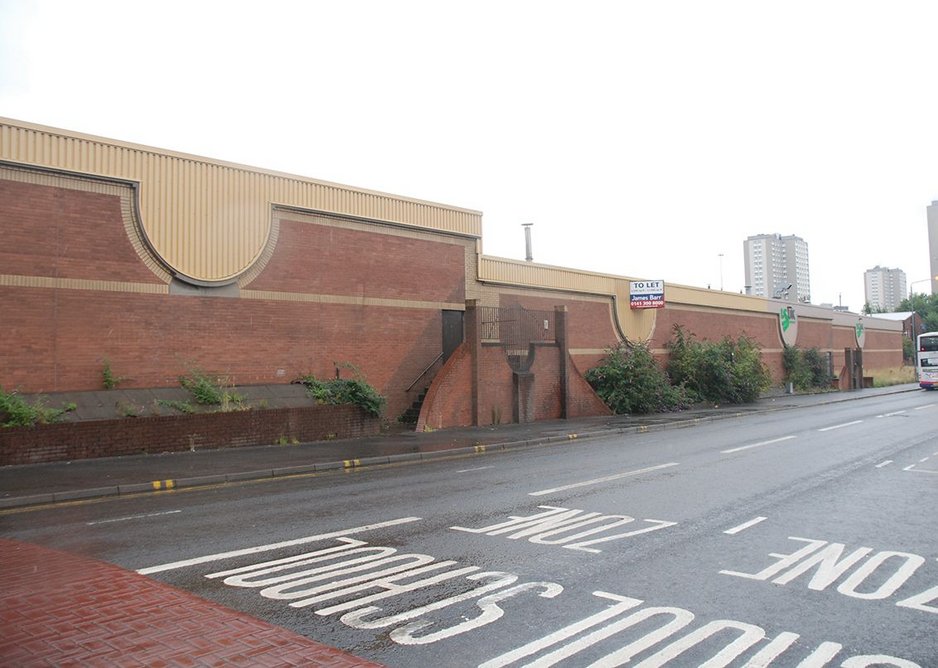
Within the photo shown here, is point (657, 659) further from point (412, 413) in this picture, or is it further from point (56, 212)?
point (412, 413)

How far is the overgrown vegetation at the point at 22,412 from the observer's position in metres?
13.7

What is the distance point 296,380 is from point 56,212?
7214mm

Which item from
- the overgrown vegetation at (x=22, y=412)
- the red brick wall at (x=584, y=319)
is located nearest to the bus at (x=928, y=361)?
the red brick wall at (x=584, y=319)

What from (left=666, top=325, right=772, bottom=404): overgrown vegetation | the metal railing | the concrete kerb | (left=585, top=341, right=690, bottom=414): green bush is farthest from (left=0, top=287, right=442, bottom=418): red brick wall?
(left=666, top=325, right=772, bottom=404): overgrown vegetation

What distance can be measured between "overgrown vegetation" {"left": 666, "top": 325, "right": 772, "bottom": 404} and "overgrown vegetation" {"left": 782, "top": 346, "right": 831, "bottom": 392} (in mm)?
11873

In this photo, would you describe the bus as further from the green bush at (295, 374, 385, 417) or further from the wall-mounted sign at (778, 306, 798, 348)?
the green bush at (295, 374, 385, 417)

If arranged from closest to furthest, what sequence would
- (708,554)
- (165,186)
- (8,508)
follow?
(708,554), (8,508), (165,186)

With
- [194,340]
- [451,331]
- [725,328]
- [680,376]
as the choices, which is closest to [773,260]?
[725,328]

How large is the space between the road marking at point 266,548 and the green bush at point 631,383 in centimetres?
2118

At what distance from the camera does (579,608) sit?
18.0 ft

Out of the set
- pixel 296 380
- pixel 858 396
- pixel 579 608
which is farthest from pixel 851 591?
pixel 858 396

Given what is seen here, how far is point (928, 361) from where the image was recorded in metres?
50.2

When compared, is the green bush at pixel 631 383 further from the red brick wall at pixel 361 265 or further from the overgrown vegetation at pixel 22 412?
the overgrown vegetation at pixel 22 412

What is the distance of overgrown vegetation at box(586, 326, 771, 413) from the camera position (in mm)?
29217
